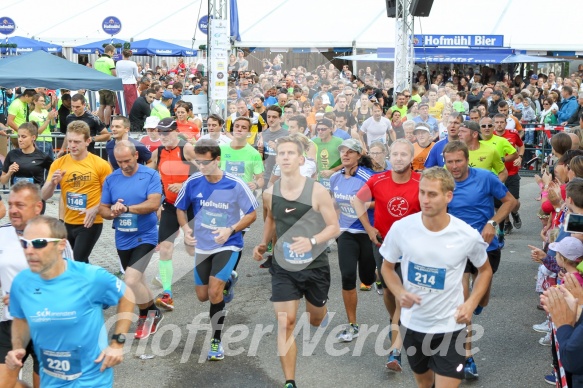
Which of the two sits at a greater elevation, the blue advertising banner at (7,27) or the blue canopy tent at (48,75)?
the blue advertising banner at (7,27)

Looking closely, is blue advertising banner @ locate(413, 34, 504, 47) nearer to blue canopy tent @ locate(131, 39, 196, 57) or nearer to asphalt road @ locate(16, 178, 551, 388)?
blue canopy tent @ locate(131, 39, 196, 57)

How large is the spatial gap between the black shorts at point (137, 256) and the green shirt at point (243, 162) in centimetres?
204

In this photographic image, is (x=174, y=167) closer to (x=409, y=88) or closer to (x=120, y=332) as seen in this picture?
(x=120, y=332)

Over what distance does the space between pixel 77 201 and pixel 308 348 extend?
2.68 m

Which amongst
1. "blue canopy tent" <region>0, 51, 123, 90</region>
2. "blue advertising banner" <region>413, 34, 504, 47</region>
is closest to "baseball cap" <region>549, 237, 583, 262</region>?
"blue canopy tent" <region>0, 51, 123, 90</region>

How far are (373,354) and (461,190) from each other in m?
1.56

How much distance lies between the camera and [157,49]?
97.1ft

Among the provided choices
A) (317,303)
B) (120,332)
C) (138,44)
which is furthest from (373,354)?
(138,44)

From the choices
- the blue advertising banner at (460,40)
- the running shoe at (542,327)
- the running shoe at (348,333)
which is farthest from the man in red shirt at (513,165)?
the blue advertising banner at (460,40)

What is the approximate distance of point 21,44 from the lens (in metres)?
30.5

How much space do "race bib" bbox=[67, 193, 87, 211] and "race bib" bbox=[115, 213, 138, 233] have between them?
0.70 m

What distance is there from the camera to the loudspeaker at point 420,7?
51.8 ft

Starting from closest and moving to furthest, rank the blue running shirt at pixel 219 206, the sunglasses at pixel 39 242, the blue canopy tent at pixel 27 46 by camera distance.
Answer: the sunglasses at pixel 39 242 → the blue running shirt at pixel 219 206 → the blue canopy tent at pixel 27 46

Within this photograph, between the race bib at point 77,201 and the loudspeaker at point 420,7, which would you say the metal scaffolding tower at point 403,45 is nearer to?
the loudspeaker at point 420,7
